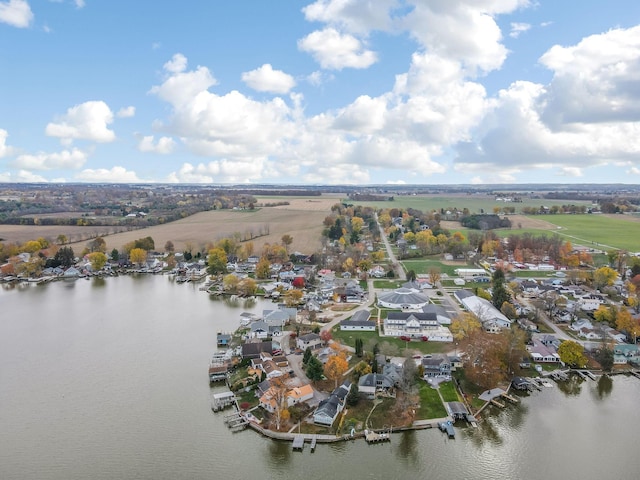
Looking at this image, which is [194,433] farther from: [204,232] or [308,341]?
[204,232]

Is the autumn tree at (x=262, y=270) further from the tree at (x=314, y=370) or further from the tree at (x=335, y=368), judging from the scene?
the tree at (x=335, y=368)

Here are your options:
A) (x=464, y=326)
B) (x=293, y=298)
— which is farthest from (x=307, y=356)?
(x=293, y=298)

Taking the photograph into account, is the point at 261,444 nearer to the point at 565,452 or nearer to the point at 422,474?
the point at 422,474

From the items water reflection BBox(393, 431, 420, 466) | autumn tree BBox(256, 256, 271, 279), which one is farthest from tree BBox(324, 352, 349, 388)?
autumn tree BBox(256, 256, 271, 279)

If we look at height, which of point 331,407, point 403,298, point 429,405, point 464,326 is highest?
point 403,298

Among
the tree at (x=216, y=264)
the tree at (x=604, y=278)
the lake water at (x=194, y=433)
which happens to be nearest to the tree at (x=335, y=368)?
the lake water at (x=194, y=433)

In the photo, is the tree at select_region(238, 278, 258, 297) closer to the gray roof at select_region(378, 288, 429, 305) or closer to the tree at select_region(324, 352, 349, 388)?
the gray roof at select_region(378, 288, 429, 305)
